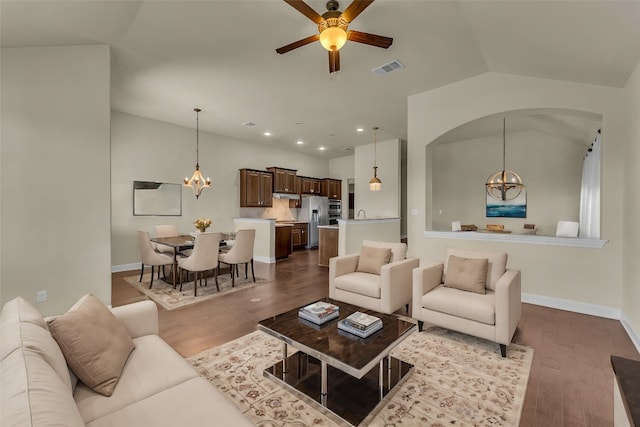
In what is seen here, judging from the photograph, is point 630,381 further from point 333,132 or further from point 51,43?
point 333,132

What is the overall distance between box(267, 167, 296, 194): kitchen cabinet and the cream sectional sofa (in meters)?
6.67

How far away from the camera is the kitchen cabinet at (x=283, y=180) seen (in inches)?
322

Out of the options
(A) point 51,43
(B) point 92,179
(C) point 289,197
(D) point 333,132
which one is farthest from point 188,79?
(C) point 289,197

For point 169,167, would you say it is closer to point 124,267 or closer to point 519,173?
point 124,267

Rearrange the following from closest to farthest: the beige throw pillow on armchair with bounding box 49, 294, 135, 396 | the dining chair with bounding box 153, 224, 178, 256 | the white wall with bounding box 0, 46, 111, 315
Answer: the beige throw pillow on armchair with bounding box 49, 294, 135, 396
the white wall with bounding box 0, 46, 111, 315
the dining chair with bounding box 153, 224, 178, 256

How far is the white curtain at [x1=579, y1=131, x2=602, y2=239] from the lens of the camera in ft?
14.8

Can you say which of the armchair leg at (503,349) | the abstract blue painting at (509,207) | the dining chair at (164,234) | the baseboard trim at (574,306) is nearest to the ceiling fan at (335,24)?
the armchair leg at (503,349)

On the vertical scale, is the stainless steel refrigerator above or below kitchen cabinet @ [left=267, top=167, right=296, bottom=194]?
below

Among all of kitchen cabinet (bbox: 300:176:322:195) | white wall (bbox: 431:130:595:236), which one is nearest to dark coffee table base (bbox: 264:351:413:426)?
white wall (bbox: 431:130:595:236)

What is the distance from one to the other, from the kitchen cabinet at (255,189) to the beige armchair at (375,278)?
454cm

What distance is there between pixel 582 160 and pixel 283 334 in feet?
25.8

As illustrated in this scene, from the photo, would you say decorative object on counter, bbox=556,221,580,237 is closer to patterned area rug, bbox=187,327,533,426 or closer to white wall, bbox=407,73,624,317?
white wall, bbox=407,73,624,317

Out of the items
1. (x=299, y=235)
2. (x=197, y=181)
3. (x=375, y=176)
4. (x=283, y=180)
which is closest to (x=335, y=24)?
(x=197, y=181)

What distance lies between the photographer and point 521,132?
7062 mm
